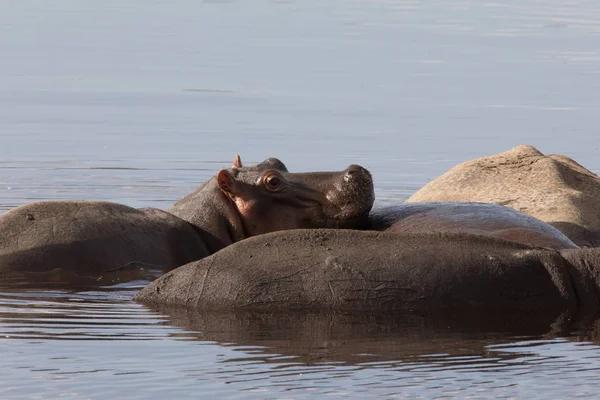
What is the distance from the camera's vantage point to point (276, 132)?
18344 millimetres

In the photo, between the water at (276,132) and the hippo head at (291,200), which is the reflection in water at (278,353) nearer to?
the water at (276,132)

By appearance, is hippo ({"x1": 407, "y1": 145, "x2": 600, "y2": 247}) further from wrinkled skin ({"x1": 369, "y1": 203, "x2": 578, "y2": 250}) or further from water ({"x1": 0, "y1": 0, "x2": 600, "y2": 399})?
wrinkled skin ({"x1": 369, "y1": 203, "x2": 578, "y2": 250})

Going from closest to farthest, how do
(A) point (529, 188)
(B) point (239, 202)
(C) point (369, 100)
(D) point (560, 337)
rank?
(D) point (560, 337)
(B) point (239, 202)
(A) point (529, 188)
(C) point (369, 100)

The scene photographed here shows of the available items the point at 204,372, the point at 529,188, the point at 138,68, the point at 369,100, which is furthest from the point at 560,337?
the point at 138,68

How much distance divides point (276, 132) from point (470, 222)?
7786 millimetres

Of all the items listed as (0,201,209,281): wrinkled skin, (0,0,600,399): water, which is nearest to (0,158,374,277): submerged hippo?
(0,201,209,281): wrinkled skin

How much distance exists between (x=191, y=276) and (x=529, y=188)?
528 cm

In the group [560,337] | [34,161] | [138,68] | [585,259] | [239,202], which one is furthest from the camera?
Answer: [138,68]

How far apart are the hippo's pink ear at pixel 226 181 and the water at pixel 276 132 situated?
1771mm

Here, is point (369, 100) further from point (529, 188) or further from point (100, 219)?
point (100, 219)

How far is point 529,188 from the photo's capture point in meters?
13.6

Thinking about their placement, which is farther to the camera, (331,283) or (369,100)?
(369,100)

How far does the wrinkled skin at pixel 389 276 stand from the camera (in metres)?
8.86

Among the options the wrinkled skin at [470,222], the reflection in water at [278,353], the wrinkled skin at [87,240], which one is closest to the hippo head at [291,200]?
the wrinkled skin at [470,222]
